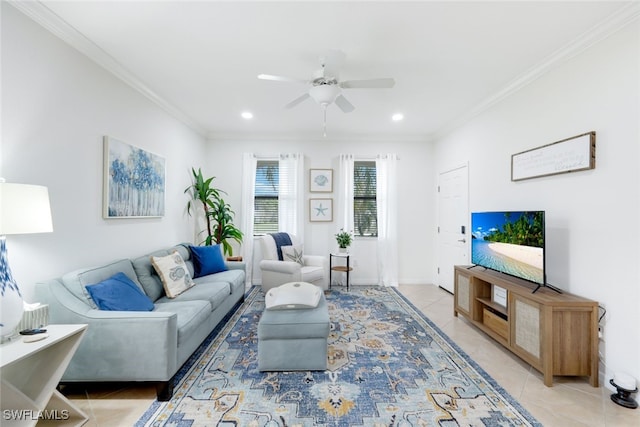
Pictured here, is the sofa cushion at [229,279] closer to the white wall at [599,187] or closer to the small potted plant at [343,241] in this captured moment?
the small potted plant at [343,241]

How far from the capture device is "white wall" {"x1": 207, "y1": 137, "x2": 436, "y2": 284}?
5.07 metres

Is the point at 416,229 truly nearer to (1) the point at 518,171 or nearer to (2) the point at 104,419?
(1) the point at 518,171

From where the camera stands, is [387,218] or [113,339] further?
[387,218]

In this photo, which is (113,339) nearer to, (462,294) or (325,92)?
(325,92)

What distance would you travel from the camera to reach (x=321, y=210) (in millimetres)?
5066

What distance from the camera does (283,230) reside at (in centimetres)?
498

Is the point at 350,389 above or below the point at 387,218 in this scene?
below

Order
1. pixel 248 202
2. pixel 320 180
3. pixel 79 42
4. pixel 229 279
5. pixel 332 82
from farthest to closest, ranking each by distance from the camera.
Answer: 1. pixel 320 180
2. pixel 248 202
3. pixel 229 279
4. pixel 332 82
5. pixel 79 42

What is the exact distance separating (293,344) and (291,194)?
3090 millimetres

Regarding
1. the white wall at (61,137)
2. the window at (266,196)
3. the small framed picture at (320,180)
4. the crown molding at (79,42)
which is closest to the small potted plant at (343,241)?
the small framed picture at (320,180)

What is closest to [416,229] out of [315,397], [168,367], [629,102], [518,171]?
[518,171]

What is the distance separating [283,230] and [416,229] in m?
2.42

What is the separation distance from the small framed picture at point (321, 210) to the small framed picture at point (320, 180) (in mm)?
198

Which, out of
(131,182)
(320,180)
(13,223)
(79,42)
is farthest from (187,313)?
(320,180)
